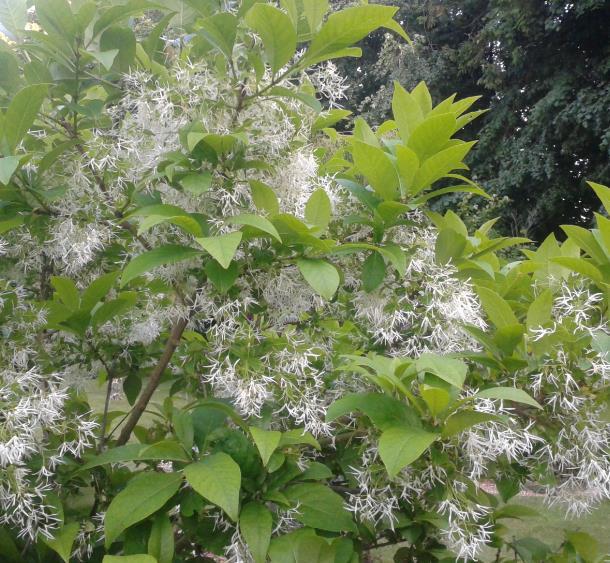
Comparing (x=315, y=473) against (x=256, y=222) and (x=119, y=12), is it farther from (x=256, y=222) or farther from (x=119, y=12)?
(x=119, y=12)

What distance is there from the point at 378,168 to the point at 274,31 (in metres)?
0.38

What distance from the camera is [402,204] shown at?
57.5 inches

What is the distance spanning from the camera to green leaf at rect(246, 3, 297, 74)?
4.17ft

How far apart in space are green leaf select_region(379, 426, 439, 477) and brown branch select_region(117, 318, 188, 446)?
0.65m

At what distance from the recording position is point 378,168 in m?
1.47

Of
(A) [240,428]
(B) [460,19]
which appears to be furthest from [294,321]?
(B) [460,19]

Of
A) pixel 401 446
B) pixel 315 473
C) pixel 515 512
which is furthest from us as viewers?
pixel 515 512

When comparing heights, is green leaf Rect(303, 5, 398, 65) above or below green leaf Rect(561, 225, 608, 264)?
above

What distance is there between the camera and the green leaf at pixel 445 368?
1.15 metres

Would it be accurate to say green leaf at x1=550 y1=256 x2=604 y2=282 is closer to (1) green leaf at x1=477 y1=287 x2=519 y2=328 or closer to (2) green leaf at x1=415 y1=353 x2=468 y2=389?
(1) green leaf at x1=477 y1=287 x2=519 y2=328

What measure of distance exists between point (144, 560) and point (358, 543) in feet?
1.93

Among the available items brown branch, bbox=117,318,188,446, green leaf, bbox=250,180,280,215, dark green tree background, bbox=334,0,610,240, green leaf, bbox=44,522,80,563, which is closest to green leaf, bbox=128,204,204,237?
green leaf, bbox=250,180,280,215

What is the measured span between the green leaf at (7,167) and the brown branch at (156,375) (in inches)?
22.0

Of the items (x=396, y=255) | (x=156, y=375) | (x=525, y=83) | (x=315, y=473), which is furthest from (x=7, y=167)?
(x=525, y=83)
